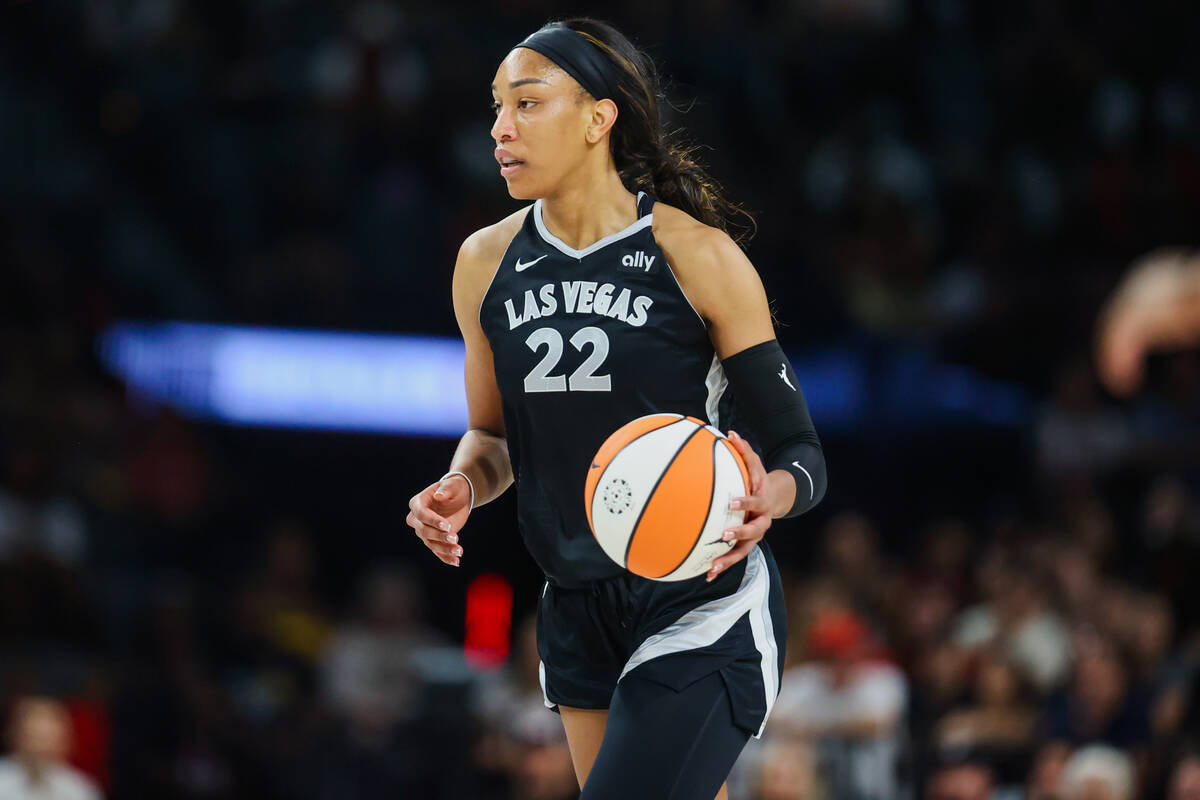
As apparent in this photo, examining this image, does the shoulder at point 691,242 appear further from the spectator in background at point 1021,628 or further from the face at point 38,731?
the face at point 38,731

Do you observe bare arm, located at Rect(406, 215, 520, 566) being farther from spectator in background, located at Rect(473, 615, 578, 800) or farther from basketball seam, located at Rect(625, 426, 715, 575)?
spectator in background, located at Rect(473, 615, 578, 800)

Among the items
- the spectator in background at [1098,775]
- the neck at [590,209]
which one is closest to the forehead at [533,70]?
the neck at [590,209]

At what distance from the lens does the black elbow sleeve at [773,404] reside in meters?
3.57

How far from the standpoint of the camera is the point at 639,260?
3637 millimetres

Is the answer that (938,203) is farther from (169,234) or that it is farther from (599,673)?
(599,673)

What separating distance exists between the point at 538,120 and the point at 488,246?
1.27 ft

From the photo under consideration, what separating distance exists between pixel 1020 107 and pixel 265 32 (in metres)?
6.23

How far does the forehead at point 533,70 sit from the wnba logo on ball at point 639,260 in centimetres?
43

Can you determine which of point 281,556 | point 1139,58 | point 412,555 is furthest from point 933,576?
point 1139,58

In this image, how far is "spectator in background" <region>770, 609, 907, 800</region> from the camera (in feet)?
25.8

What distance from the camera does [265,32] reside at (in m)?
11.8

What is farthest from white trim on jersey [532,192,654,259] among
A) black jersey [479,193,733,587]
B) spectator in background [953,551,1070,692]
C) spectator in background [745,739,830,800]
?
spectator in background [953,551,1070,692]

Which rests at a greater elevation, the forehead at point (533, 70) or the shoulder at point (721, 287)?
the forehead at point (533, 70)

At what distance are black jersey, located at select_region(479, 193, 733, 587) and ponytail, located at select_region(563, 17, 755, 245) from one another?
0.15 m
